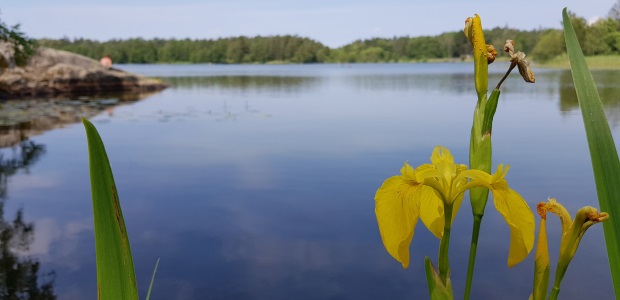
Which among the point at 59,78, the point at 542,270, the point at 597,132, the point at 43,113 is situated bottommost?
the point at 43,113

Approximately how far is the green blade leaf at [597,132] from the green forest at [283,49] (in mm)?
74893

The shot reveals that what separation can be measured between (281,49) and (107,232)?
95804mm

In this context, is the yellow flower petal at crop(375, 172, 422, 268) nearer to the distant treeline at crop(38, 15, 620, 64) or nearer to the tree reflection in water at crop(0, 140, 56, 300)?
the tree reflection in water at crop(0, 140, 56, 300)

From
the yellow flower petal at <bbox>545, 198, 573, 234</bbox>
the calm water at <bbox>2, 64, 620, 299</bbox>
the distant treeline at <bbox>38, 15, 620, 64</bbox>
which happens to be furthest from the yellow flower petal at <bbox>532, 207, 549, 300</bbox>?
the distant treeline at <bbox>38, 15, 620, 64</bbox>

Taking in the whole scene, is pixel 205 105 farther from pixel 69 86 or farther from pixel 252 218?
pixel 252 218

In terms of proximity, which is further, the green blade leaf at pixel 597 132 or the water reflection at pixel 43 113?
the water reflection at pixel 43 113

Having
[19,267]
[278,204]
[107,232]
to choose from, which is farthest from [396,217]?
[278,204]

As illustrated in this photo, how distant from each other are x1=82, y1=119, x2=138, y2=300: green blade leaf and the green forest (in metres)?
75.1

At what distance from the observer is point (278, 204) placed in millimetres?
6234

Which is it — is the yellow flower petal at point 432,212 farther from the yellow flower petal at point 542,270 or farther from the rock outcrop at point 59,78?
the rock outcrop at point 59,78

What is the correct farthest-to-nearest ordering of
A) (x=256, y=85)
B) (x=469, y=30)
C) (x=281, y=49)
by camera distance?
(x=281, y=49) → (x=256, y=85) → (x=469, y=30)

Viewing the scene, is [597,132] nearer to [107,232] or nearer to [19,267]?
[107,232]

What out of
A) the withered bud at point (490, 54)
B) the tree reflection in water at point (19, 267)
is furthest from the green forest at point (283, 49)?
the withered bud at point (490, 54)

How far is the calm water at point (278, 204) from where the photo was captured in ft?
14.0
